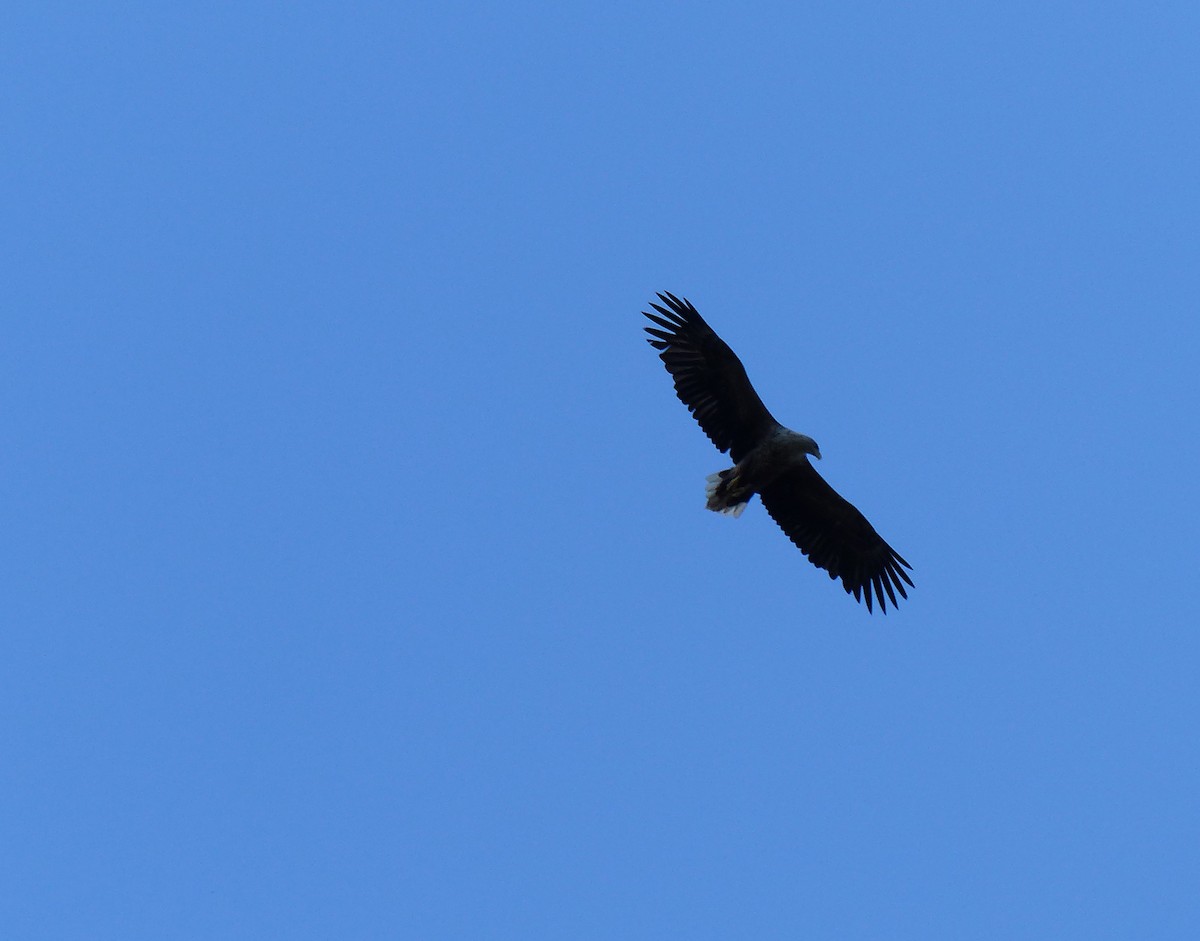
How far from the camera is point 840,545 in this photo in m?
14.7

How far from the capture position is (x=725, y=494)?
1428 centimetres

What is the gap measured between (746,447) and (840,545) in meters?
1.64

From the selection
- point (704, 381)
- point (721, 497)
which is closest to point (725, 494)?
point (721, 497)

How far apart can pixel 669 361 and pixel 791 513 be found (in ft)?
7.23

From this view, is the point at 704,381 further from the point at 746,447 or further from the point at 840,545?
the point at 840,545

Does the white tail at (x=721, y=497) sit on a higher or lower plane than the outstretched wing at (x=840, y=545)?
higher

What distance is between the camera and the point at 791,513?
14.6m

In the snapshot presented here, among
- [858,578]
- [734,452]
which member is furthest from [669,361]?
[858,578]

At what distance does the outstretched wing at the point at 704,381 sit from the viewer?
551 inches

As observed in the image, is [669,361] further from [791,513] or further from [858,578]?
[858,578]

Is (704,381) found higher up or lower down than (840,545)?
higher up

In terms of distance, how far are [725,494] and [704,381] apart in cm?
124

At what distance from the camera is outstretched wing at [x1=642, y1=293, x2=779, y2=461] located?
14.0 meters

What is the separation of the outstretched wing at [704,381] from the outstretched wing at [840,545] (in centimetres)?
88
